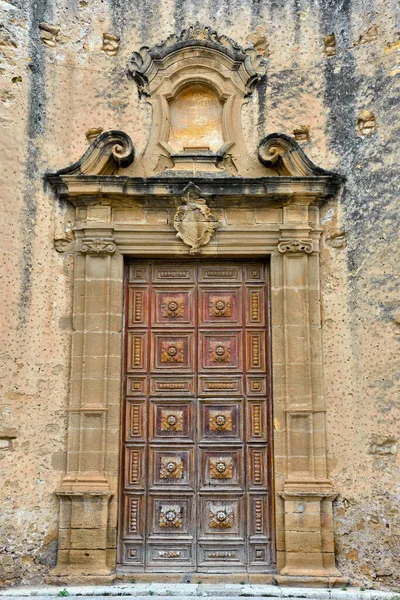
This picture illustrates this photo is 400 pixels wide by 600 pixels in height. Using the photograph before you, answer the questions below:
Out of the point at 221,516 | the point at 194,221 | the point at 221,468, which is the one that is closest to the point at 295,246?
the point at 194,221

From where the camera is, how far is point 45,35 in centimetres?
618

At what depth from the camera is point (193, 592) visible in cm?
520

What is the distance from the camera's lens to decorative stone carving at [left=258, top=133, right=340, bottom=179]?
5.88 metres

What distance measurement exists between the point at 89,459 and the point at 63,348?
3.13 feet

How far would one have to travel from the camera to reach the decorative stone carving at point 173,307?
595 centimetres

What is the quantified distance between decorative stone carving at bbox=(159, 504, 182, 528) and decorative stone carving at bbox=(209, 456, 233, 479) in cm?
40

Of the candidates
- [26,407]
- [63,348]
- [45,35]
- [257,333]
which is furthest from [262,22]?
[26,407]

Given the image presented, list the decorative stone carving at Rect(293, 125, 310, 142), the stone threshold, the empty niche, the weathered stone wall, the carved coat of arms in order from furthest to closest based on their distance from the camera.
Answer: the empty niche
the decorative stone carving at Rect(293, 125, 310, 142)
the carved coat of arms
the weathered stone wall
the stone threshold

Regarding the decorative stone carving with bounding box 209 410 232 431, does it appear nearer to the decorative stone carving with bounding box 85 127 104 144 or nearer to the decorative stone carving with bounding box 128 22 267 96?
the decorative stone carving with bounding box 85 127 104 144

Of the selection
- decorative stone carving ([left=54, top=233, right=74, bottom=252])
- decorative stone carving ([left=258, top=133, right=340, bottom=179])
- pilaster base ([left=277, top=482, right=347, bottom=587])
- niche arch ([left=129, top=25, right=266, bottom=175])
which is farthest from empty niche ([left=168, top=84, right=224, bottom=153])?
pilaster base ([left=277, top=482, right=347, bottom=587])

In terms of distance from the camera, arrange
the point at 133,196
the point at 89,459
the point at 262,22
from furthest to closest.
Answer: the point at 262,22 < the point at 133,196 < the point at 89,459

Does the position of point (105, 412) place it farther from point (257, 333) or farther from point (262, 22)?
point (262, 22)

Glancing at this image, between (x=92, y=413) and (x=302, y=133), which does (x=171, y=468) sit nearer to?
(x=92, y=413)

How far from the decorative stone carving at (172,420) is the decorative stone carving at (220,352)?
0.54 m
